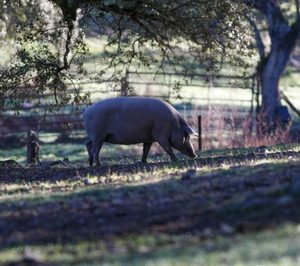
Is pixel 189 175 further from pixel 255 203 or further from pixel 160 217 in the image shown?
pixel 255 203

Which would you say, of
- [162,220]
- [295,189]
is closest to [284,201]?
[295,189]

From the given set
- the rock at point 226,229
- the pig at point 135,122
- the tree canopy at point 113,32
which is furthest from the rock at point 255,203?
the tree canopy at point 113,32

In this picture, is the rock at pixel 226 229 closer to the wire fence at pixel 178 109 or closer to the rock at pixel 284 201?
the rock at pixel 284 201

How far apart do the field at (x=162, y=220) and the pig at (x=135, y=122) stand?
405 cm

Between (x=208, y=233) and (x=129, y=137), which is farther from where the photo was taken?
(x=129, y=137)

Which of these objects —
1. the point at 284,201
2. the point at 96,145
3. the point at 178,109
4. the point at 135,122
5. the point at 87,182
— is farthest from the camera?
the point at 178,109

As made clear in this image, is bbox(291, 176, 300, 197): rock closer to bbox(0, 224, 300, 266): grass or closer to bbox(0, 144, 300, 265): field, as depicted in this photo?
bbox(0, 144, 300, 265): field

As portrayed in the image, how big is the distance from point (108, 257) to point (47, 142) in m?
22.1

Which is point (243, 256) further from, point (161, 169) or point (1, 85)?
point (1, 85)

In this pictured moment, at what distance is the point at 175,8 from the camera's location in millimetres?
19734

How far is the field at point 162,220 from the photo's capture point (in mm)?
8328

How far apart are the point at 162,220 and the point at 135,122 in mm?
7938

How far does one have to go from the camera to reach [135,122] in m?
17.5

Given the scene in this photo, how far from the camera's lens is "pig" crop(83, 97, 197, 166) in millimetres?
17453
